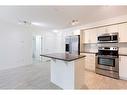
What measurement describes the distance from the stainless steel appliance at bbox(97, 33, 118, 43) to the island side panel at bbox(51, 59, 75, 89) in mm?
2421

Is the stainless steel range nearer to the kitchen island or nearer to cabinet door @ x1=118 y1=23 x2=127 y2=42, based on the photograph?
cabinet door @ x1=118 y1=23 x2=127 y2=42

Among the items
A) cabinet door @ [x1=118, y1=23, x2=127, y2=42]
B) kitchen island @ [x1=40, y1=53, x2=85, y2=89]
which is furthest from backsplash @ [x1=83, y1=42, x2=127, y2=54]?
kitchen island @ [x1=40, y1=53, x2=85, y2=89]

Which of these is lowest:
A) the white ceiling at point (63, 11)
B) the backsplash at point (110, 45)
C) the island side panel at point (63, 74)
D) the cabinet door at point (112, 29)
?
the island side panel at point (63, 74)

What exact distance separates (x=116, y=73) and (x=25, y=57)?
4945 mm

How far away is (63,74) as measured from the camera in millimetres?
3160

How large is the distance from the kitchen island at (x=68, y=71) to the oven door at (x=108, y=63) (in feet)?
5.59

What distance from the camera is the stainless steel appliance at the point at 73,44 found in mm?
5858

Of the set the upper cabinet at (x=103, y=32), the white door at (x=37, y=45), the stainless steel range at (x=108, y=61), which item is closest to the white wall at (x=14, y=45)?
the white door at (x=37, y=45)

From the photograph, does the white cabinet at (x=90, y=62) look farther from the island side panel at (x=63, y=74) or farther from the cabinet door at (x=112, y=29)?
the island side panel at (x=63, y=74)

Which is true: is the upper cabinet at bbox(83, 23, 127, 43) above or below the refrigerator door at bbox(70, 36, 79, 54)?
above

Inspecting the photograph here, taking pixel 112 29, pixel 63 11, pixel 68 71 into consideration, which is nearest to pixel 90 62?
pixel 112 29

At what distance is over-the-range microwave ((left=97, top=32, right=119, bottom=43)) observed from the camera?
427 cm
